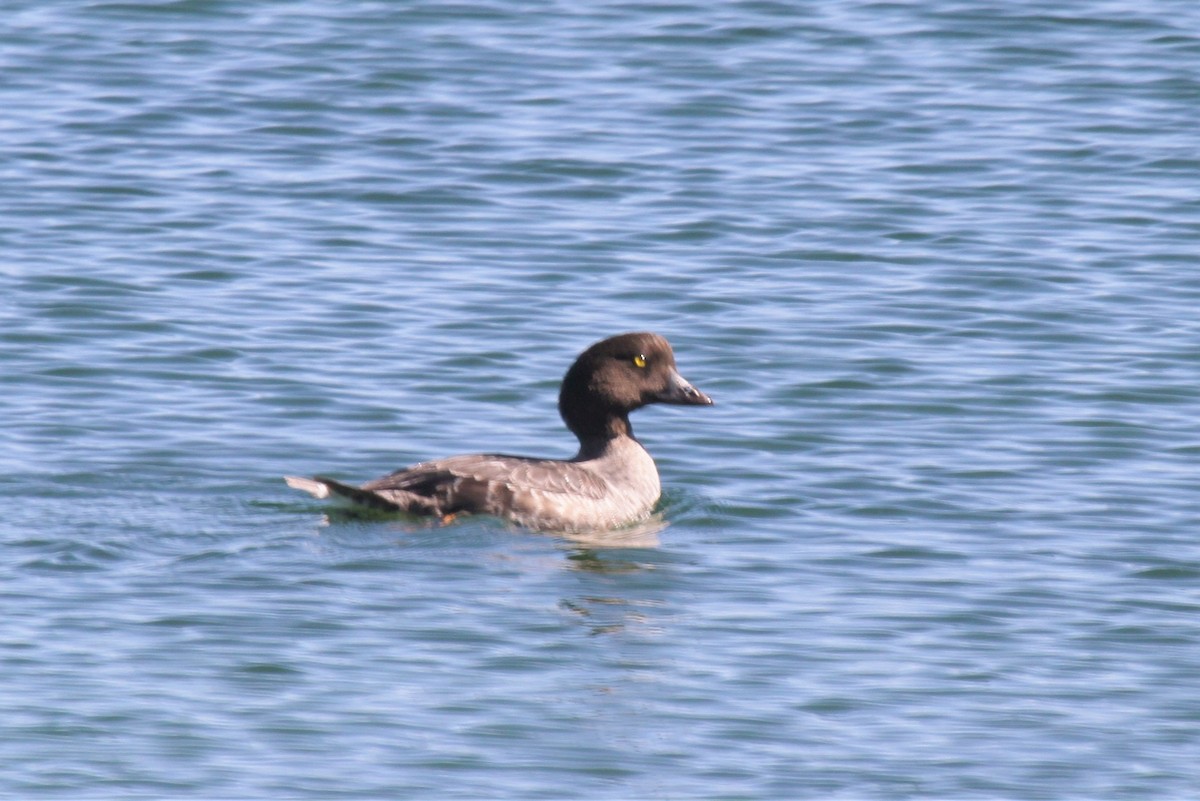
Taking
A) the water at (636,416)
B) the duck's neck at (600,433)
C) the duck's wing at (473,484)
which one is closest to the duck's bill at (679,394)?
the duck's neck at (600,433)

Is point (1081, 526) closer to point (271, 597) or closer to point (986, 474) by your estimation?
point (986, 474)

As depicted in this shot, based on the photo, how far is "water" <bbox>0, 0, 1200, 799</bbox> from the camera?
10.3m

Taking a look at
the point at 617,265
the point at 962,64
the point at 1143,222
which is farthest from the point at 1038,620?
the point at 962,64

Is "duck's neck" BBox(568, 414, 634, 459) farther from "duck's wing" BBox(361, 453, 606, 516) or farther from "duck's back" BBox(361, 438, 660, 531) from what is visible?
"duck's wing" BBox(361, 453, 606, 516)

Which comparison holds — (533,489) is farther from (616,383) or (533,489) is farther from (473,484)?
(616,383)

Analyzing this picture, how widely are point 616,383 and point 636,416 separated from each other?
7.87 feet

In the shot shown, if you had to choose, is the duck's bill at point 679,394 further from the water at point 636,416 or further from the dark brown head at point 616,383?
the water at point 636,416

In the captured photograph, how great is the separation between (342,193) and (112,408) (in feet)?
18.6

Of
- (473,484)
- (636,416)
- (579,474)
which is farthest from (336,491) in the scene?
(636,416)

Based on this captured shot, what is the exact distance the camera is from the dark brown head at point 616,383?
14328 mm

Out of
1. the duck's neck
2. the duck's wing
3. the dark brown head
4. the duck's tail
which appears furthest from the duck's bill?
the duck's tail

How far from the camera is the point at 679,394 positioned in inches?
569

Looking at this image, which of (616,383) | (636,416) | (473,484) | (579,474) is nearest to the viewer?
(473,484)

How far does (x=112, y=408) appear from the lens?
15.4 meters
